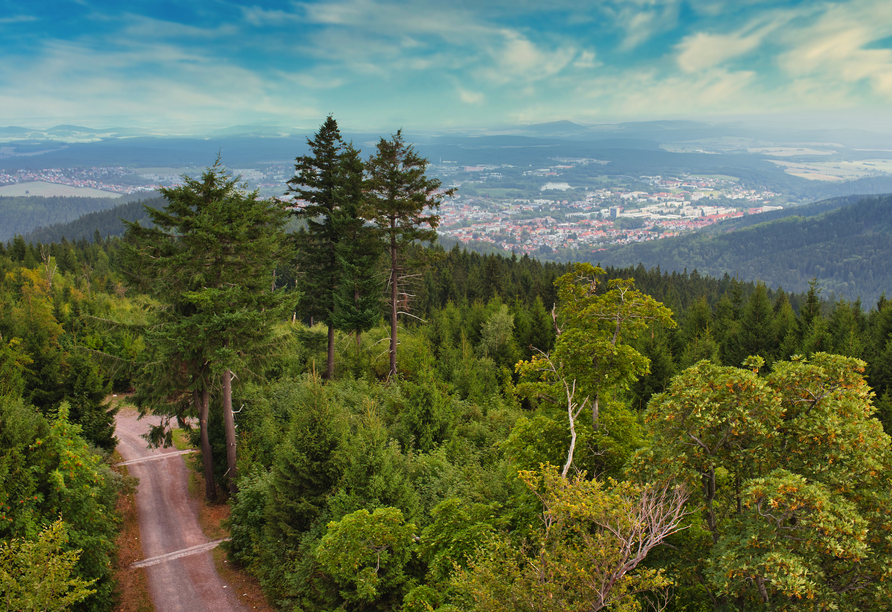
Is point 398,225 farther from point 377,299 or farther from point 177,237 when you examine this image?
point 177,237

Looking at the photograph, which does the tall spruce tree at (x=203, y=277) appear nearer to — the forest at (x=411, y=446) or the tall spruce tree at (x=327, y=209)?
the forest at (x=411, y=446)

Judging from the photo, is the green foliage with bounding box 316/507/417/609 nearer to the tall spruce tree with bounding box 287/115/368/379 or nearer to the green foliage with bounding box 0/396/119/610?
the green foliage with bounding box 0/396/119/610

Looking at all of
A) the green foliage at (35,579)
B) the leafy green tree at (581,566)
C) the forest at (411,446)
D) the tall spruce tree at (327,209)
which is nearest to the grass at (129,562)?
the forest at (411,446)

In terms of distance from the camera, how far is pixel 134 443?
29.7 m

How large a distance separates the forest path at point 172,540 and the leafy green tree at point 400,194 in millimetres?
15865

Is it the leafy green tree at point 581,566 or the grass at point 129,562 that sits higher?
the leafy green tree at point 581,566

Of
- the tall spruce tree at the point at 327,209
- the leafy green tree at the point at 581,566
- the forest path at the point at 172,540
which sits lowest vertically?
the forest path at the point at 172,540

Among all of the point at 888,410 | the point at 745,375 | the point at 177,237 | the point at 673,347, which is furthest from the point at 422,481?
the point at 673,347

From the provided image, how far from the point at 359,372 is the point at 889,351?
131 ft

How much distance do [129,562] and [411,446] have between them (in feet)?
38.0

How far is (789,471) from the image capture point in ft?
24.8

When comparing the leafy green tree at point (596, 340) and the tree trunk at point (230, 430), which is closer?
the leafy green tree at point (596, 340)

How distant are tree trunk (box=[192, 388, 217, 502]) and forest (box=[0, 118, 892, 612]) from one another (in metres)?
0.11

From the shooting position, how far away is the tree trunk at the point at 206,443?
67.4 ft
